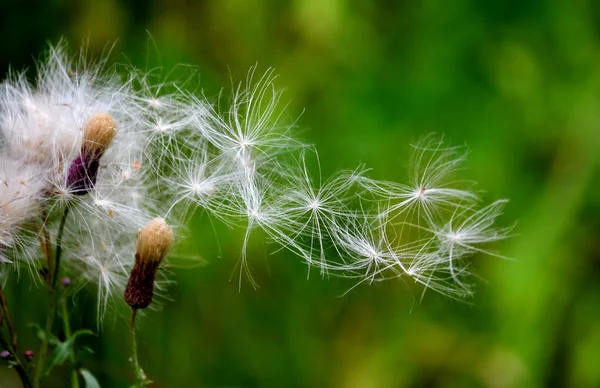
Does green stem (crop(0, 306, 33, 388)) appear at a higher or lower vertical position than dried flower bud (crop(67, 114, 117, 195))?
lower

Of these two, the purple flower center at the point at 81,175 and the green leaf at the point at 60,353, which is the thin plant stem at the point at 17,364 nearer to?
the green leaf at the point at 60,353

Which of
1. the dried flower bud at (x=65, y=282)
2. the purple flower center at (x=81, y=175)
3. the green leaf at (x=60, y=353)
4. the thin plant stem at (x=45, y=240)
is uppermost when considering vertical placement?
the purple flower center at (x=81, y=175)

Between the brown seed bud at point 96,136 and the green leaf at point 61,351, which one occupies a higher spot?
the brown seed bud at point 96,136

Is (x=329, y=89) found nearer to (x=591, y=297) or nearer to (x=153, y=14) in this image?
(x=153, y=14)

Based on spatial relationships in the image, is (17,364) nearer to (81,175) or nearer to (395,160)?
(81,175)

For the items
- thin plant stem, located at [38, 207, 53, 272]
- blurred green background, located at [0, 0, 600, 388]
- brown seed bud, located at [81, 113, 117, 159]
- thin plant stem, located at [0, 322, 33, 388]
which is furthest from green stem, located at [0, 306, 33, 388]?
blurred green background, located at [0, 0, 600, 388]

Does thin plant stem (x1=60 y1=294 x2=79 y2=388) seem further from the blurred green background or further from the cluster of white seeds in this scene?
the blurred green background

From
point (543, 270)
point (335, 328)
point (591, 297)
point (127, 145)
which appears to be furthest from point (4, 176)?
point (591, 297)

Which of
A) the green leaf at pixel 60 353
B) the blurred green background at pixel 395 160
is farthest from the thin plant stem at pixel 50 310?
the blurred green background at pixel 395 160
